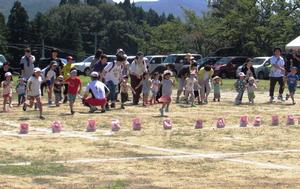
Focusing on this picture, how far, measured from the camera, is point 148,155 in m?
10.3

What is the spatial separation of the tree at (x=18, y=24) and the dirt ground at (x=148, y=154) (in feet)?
221

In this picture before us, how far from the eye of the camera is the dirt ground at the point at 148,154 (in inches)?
325

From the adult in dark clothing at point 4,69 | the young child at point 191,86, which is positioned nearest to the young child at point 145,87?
the young child at point 191,86

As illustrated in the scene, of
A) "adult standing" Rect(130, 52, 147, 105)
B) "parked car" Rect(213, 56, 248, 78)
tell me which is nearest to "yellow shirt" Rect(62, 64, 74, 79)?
"adult standing" Rect(130, 52, 147, 105)

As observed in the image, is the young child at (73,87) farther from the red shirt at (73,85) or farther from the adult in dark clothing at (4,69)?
the adult in dark clothing at (4,69)

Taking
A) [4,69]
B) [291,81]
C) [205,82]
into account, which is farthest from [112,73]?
[291,81]

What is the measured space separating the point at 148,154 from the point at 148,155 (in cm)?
10

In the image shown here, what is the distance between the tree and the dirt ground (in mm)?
67444

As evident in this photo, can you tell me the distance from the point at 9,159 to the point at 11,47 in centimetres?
7113

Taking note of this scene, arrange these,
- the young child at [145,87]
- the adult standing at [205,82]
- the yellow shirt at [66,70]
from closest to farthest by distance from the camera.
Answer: the young child at [145,87] < the yellow shirt at [66,70] < the adult standing at [205,82]

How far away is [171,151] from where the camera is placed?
10.7 meters

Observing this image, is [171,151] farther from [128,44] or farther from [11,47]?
[128,44]

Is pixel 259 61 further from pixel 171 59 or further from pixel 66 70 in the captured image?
pixel 66 70

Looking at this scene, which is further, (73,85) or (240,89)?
(240,89)
